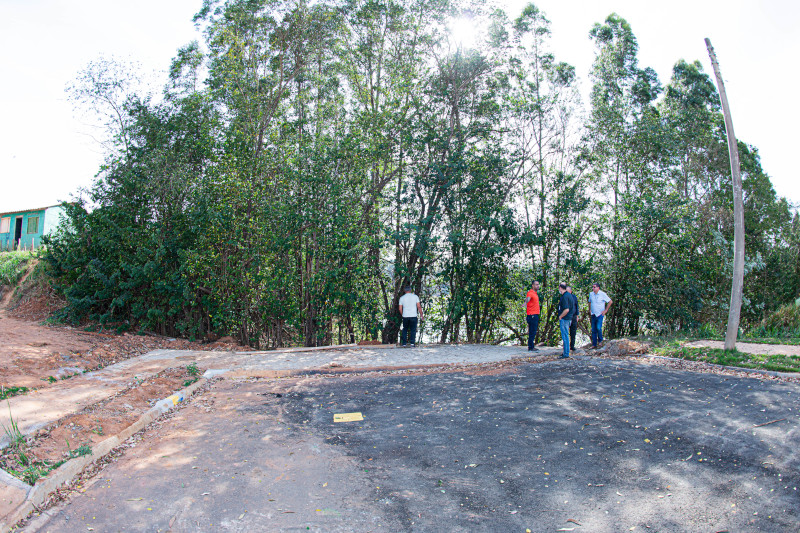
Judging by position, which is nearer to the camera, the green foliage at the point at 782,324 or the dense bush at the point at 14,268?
the green foliage at the point at 782,324

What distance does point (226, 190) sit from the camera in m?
12.6

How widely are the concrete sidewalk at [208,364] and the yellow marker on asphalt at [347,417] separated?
10.2 feet

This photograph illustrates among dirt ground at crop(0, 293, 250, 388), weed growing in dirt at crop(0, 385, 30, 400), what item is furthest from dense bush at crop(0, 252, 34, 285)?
weed growing in dirt at crop(0, 385, 30, 400)

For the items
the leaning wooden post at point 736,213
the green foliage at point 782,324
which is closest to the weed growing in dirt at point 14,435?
the leaning wooden post at point 736,213

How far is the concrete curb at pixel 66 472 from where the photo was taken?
3.52m

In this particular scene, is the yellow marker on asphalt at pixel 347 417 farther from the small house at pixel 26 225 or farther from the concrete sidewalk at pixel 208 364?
the small house at pixel 26 225

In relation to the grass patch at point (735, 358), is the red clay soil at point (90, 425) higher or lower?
lower

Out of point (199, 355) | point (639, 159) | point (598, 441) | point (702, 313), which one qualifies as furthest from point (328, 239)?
point (702, 313)

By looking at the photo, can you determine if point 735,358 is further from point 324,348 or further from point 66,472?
point 66,472

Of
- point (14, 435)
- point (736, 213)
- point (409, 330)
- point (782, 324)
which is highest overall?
point (736, 213)

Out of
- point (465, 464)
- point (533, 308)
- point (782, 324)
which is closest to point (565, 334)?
point (533, 308)

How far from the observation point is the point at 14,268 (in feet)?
56.9

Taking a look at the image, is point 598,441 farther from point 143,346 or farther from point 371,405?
point 143,346

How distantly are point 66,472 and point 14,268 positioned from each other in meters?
17.5
